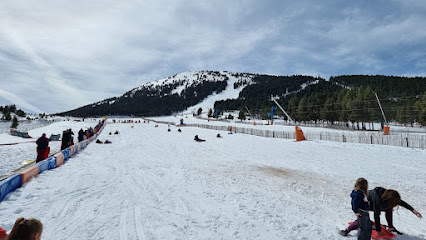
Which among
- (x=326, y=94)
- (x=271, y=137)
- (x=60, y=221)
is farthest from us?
(x=326, y=94)

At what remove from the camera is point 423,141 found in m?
19.8

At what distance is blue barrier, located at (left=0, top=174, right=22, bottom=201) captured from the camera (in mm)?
6955

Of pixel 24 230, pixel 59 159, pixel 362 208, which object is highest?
pixel 24 230

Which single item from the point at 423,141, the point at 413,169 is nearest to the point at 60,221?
the point at 413,169

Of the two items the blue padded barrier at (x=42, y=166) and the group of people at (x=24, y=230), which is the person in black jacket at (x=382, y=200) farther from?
the blue padded barrier at (x=42, y=166)

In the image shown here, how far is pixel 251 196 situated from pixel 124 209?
13.2ft

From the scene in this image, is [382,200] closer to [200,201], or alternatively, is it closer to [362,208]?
[362,208]

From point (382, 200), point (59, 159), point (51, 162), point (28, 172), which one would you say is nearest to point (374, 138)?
point (382, 200)

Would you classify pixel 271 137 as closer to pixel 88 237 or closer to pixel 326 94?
pixel 88 237

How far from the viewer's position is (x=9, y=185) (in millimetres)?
7414

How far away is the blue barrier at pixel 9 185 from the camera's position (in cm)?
696

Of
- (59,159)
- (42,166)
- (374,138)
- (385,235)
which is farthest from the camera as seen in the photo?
(374,138)

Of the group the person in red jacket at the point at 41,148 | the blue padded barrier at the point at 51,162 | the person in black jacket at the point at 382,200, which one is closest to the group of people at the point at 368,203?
the person in black jacket at the point at 382,200

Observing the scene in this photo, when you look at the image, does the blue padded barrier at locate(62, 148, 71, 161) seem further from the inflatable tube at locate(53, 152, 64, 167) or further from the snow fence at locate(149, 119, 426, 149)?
the snow fence at locate(149, 119, 426, 149)
